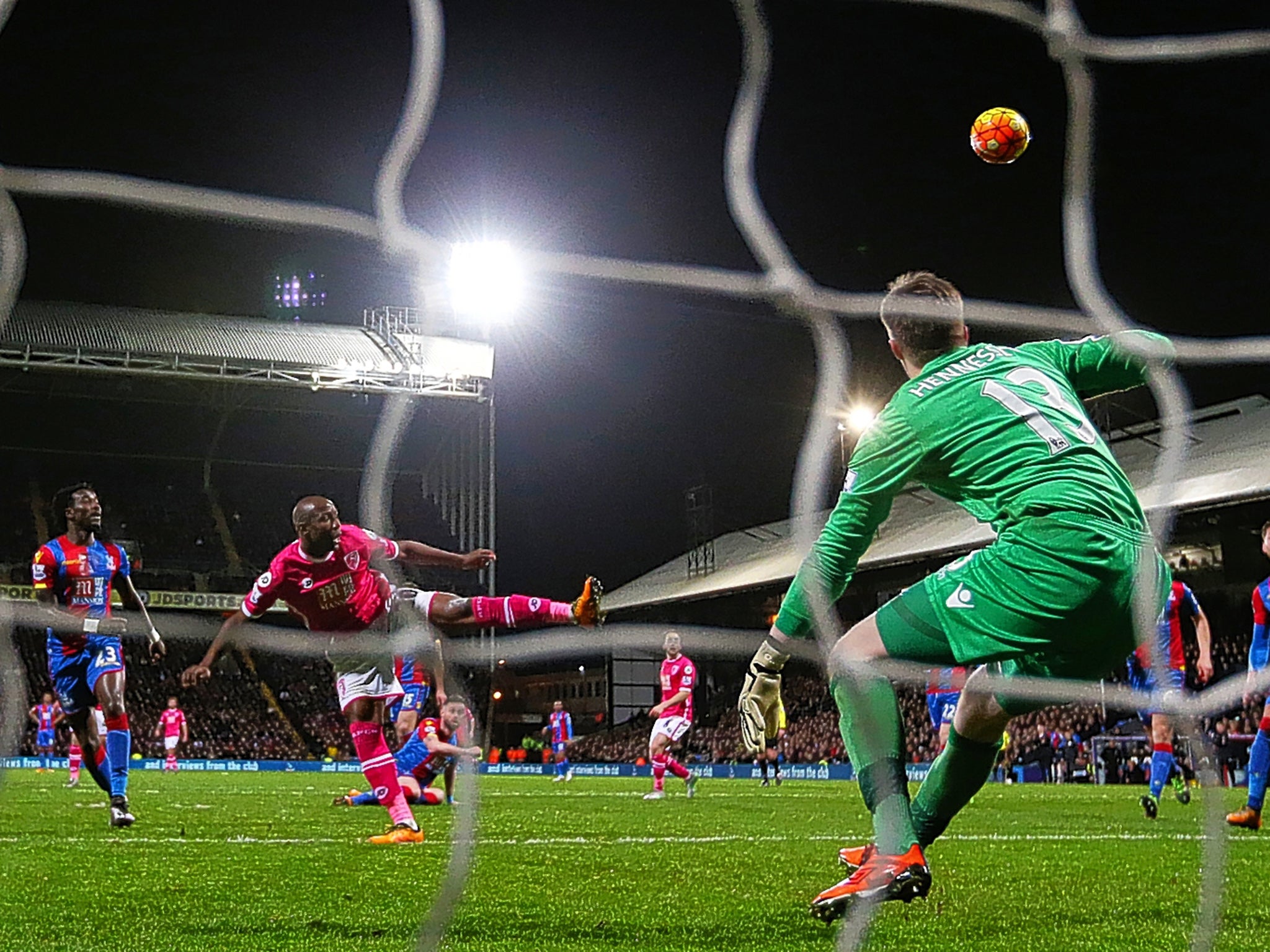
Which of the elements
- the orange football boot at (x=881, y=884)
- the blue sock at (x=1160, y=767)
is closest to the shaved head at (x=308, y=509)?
the orange football boot at (x=881, y=884)

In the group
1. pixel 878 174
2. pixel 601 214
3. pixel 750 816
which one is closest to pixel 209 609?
pixel 601 214

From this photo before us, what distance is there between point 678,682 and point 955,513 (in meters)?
12.3

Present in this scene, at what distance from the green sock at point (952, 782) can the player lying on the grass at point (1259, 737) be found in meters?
5.39

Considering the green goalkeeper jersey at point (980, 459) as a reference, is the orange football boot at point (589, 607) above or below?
below

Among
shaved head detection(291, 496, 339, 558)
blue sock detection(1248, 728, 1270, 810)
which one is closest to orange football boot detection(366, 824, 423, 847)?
shaved head detection(291, 496, 339, 558)

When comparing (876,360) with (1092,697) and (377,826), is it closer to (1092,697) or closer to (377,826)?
(377,826)

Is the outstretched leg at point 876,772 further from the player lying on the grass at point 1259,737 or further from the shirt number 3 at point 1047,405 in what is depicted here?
the player lying on the grass at point 1259,737

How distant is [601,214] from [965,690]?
16.8 meters

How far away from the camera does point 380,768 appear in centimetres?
742

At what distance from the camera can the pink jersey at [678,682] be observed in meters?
13.9

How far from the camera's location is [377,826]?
830cm

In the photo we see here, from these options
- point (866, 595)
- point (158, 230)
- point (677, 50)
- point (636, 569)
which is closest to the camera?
point (677, 50)

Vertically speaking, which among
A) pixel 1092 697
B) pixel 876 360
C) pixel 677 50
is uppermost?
pixel 677 50

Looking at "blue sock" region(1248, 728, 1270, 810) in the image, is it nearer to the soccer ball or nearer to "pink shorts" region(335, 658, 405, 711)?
the soccer ball
